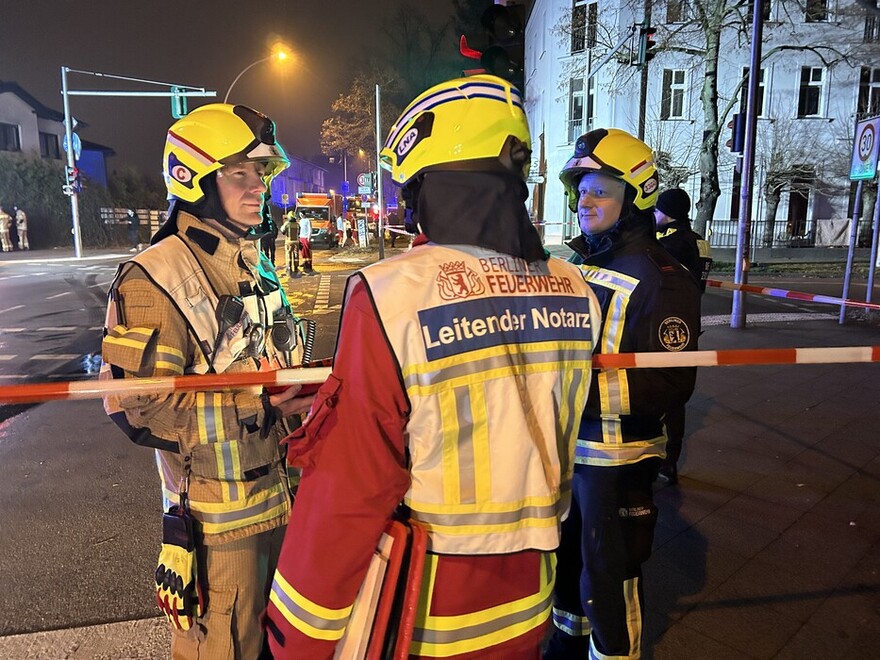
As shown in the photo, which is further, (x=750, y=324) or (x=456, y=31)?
(x=456, y=31)

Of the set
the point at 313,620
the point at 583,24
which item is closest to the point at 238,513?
the point at 313,620

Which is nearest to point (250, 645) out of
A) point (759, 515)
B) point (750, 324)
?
point (759, 515)

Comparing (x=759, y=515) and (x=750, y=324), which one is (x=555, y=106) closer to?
(x=750, y=324)

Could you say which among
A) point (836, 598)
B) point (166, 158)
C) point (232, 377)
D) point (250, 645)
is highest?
point (166, 158)

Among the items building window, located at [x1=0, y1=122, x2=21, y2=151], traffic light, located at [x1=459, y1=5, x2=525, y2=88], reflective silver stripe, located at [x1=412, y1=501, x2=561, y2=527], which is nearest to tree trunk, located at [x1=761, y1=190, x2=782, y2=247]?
traffic light, located at [x1=459, y1=5, x2=525, y2=88]

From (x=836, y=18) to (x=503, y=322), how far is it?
33.2 metres

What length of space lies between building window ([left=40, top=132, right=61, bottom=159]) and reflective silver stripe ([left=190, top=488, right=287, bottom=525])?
5053 cm

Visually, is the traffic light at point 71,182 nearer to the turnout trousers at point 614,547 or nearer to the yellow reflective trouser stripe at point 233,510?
the yellow reflective trouser stripe at point 233,510

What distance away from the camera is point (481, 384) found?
138 centimetres

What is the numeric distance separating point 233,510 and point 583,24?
2730 centimetres

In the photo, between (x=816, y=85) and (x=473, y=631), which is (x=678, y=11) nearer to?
(x=816, y=85)

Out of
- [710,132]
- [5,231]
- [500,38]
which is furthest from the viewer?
[5,231]

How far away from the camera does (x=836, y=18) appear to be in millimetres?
26797

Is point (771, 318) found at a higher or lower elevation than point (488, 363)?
lower
